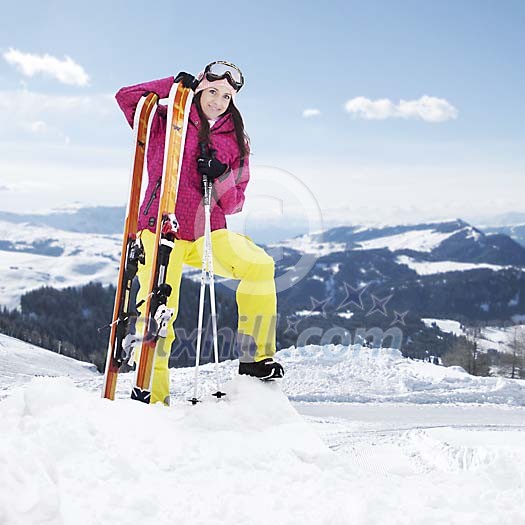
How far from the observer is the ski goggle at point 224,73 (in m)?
4.06

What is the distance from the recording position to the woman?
12.5 feet

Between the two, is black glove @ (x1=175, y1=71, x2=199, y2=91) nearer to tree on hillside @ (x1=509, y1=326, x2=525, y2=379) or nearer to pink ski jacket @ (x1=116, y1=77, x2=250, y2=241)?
pink ski jacket @ (x1=116, y1=77, x2=250, y2=241)

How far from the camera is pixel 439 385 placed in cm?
900

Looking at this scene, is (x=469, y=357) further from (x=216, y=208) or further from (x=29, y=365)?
(x=216, y=208)

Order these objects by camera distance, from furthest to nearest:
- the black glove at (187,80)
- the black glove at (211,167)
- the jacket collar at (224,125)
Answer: the jacket collar at (224,125)
the black glove at (187,80)
the black glove at (211,167)

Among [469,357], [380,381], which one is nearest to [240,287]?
[380,381]

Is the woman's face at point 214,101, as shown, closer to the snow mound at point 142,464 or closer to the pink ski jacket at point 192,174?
the pink ski jacket at point 192,174

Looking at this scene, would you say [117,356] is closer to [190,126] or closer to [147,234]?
[147,234]

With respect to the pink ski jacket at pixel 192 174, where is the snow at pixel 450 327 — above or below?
below

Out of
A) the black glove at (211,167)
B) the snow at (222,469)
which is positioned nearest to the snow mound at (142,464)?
the snow at (222,469)

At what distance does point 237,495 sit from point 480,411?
6.29 m

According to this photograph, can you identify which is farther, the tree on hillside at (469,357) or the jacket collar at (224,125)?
the tree on hillside at (469,357)

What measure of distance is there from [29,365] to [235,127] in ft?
22.9

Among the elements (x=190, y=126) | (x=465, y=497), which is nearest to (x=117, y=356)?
(x=190, y=126)
